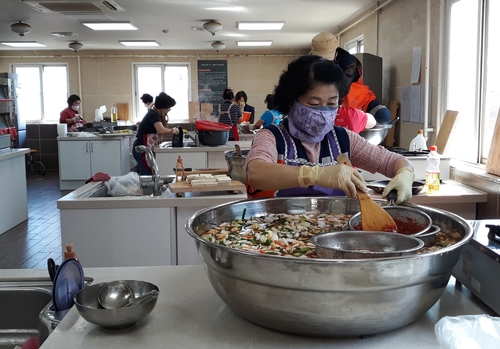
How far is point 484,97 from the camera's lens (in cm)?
376

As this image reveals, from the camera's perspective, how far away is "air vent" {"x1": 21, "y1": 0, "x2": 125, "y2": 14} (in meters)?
6.17

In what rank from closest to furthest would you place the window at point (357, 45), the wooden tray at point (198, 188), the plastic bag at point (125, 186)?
1. the wooden tray at point (198, 188)
2. the plastic bag at point (125, 186)
3. the window at point (357, 45)

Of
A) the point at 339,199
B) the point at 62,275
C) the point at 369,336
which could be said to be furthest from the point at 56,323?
the point at 339,199

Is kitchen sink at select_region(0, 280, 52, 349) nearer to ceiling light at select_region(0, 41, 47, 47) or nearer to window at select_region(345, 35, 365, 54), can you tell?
window at select_region(345, 35, 365, 54)

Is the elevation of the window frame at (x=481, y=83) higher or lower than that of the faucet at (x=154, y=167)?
higher

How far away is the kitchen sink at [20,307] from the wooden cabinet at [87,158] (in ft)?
22.9

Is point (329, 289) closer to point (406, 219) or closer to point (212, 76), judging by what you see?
point (406, 219)

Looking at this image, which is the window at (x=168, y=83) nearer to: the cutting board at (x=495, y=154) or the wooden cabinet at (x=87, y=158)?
the wooden cabinet at (x=87, y=158)

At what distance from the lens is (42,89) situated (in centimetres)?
1239

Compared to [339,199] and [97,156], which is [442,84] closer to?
[339,199]

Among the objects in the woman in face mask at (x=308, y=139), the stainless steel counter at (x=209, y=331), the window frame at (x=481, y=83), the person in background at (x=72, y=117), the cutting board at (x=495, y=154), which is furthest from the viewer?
the person in background at (x=72, y=117)

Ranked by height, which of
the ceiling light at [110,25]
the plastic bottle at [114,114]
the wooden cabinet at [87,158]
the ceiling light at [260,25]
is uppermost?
the ceiling light at [260,25]

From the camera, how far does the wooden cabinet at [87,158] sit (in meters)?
8.34

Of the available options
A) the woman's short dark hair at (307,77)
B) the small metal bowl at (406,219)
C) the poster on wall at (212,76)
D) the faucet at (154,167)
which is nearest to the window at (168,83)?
the poster on wall at (212,76)
